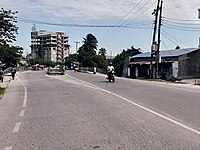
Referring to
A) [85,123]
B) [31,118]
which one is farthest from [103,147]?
[31,118]

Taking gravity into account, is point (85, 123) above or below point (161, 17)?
below

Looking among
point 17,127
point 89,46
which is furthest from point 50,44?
point 17,127

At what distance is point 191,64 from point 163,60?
13.3 feet

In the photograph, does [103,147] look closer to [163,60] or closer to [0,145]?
[0,145]

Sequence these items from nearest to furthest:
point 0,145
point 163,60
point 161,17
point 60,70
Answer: point 0,145
point 161,17
point 163,60
point 60,70

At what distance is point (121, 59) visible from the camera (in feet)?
241

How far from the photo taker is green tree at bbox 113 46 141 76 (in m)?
66.8

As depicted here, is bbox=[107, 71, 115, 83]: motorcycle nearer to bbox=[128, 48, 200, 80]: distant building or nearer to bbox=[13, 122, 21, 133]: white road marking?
bbox=[128, 48, 200, 80]: distant building

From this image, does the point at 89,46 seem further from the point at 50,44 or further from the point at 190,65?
the point at 190,65

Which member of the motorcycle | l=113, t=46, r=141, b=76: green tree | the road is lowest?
the road

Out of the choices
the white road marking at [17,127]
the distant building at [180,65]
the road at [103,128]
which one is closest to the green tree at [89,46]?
the distant building at [180,65]

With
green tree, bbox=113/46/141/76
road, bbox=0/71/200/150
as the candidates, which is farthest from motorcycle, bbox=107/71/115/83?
green tree, bbox=113/46/141/76

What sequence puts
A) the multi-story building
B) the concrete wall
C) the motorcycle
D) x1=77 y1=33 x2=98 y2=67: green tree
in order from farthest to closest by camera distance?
1. the multi-story building
2. x1=77 y1=33 x2=98 y2=67: green tree
3. the concrete wall
4. the motorcycle

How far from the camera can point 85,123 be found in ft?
30.5
